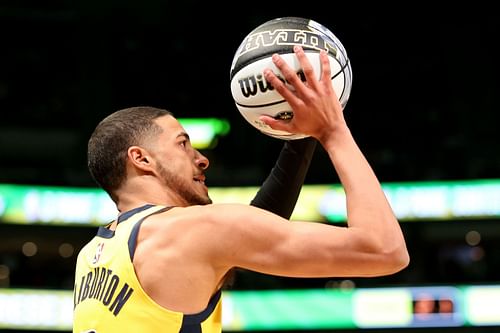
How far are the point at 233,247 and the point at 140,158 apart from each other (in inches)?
22.0

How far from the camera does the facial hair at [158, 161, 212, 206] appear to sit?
9.04ft

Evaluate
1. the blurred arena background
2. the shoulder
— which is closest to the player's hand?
the shoulder

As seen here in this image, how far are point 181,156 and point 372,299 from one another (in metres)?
10.2

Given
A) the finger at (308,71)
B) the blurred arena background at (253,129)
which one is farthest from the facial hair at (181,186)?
the blurred arena background at (253,129)

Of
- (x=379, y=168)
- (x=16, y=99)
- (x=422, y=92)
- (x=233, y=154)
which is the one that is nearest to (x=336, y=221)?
(x=379, y=168)

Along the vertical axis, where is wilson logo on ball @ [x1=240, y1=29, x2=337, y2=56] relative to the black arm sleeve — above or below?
above

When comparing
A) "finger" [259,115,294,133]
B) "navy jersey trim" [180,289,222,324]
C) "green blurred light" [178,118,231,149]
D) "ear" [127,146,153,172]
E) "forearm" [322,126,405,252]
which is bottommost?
"navy jersey trim" [180,289,222,324]

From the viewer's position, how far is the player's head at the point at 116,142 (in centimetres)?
278

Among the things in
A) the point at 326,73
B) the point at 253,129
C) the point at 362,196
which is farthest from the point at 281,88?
the point at 253,129

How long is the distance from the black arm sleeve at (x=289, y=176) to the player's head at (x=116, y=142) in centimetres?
53

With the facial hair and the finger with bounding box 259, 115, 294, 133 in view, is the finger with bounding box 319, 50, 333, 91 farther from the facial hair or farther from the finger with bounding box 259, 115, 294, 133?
the facial hair

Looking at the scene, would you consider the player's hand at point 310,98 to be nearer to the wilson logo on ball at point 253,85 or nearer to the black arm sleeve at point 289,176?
the wilson logo on ball at point 253,85

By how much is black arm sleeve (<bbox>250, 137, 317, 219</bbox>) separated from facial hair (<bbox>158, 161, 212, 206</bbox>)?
0.42 m

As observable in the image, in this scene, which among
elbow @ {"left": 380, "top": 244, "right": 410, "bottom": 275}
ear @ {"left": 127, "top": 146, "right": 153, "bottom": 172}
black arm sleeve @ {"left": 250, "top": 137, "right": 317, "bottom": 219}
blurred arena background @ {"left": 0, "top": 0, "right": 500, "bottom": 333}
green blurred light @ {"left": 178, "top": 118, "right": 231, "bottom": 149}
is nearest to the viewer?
elbow @ {"left": 380, "top": 244, "right": 410, "bottom": 275}
